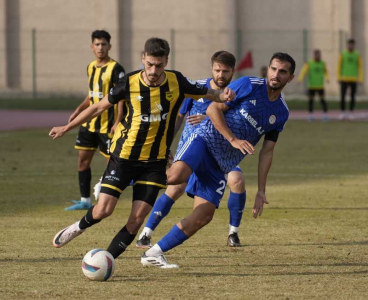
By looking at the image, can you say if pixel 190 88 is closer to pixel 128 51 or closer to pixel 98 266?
pixel 98 266

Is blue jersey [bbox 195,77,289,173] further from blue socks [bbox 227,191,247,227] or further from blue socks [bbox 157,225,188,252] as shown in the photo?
blue socks [bbox 227,191,247,227]

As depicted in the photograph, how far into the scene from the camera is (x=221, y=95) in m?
7.18

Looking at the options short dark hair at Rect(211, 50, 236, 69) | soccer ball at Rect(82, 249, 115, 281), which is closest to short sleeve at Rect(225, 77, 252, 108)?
short dark hair at Rect(211, 50, 236, 69)

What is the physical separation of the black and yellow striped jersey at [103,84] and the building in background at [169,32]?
28.2 m

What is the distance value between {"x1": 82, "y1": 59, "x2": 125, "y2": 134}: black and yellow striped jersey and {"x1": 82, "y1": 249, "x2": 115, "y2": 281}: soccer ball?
4.15 m

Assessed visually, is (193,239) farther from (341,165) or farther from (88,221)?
(341,165)

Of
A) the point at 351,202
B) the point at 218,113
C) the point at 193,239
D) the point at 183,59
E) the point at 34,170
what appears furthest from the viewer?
the point at 183,59

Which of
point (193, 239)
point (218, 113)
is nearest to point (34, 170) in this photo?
point (193, 239)

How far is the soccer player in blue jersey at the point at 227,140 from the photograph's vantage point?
7246mm

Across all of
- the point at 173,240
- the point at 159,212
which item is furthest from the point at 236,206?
the point at 173,240

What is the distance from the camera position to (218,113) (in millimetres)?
7316

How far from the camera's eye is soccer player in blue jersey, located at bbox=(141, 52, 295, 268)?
7.25m

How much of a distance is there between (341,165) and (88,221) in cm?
903

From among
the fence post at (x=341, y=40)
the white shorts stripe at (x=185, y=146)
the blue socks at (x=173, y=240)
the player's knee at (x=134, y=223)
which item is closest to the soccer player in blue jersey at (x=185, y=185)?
the white shorts stripe at (x=185, y=146)
